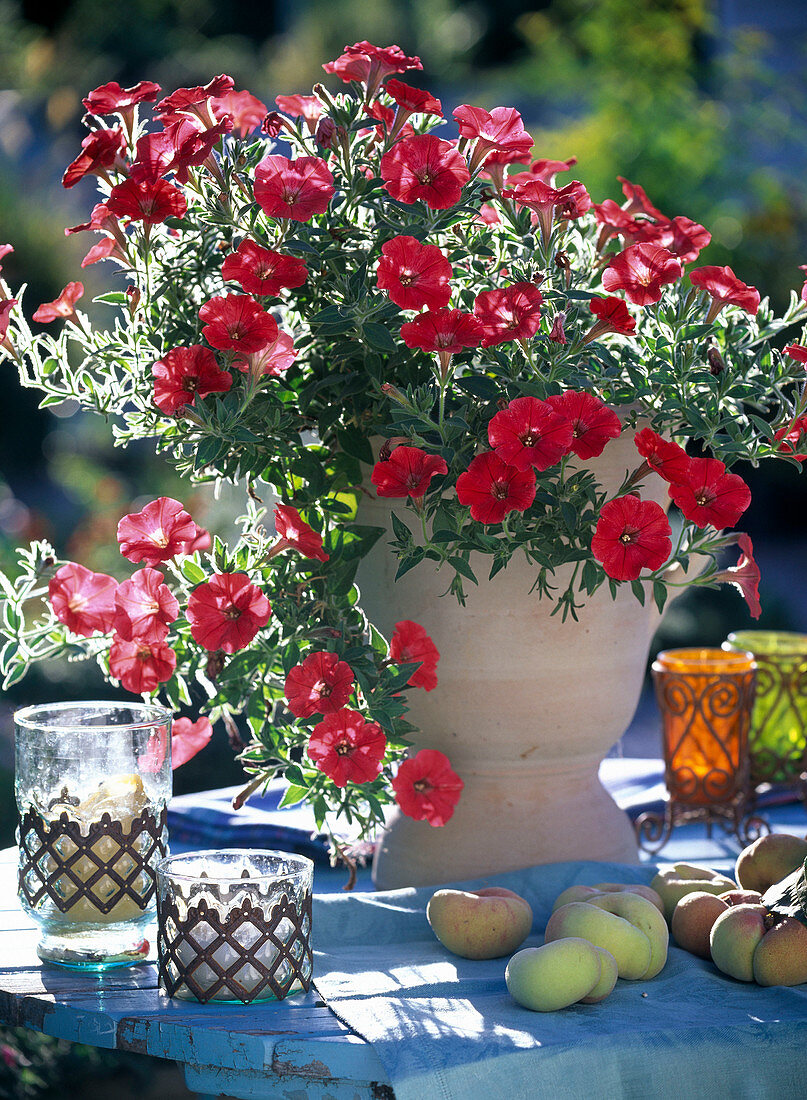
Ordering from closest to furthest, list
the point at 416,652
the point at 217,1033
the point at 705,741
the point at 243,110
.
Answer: the point at 217,1033
the point at 416,652
the point at 243,110
the point at 705,741

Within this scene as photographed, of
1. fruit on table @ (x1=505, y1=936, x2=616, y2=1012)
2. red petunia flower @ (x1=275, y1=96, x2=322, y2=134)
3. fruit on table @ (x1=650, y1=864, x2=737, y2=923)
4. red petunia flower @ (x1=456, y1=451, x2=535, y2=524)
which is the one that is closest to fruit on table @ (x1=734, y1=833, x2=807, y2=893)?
fruit on table @ (x1=650, y1=864, x2=737, y2=923)

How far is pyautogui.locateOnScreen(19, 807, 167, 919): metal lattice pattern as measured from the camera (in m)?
0.89

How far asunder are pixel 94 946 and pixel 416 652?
0.30m

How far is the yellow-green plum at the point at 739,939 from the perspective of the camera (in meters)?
0.86

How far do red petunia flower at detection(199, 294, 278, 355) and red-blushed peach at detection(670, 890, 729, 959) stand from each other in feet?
1.63

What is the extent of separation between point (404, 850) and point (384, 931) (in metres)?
0.11

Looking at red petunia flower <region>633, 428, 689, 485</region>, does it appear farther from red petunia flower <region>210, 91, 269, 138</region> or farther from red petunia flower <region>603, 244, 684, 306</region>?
red petunia flower <region>210, 91, 269, 138</region>

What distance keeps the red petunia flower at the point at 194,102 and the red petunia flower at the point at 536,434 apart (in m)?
0.33

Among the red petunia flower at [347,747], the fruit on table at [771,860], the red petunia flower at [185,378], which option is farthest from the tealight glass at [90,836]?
the fruit on table at [771,860]

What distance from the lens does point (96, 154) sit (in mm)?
919

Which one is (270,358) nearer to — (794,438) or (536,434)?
(536,434)

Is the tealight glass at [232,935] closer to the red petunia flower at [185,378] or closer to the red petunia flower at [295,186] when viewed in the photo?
the red petunia flower at [185,378]

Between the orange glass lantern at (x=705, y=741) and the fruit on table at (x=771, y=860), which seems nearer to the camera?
the fruit on table at (x=771, y=860)

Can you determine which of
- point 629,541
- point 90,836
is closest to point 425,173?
point 629,541
